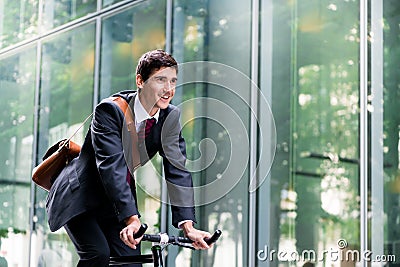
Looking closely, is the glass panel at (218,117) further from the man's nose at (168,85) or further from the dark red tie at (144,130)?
the man's nose at (168,85)

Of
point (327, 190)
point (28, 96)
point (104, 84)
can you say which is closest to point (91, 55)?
point (104, 84)

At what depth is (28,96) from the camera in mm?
10406

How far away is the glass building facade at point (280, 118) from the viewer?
5.51 metres

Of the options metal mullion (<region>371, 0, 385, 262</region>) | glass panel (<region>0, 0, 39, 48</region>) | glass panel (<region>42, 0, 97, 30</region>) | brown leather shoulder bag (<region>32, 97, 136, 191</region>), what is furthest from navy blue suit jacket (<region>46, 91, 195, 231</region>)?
glass panel (<region>0, 0, 39, 48</region>)

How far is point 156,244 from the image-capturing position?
3684mm

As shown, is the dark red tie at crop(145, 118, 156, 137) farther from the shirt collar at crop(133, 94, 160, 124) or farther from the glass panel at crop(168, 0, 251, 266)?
the glass panel at crop(168, 0, 251, 266)

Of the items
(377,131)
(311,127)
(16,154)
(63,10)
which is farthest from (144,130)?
(16,154)

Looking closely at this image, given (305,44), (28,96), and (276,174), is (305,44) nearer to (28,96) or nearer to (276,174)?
(276,174)

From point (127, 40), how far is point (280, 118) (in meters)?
2.48

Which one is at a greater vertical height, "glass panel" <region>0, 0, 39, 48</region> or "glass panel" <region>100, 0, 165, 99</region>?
"glass panel" <region>0, 0, 39, 48</region>

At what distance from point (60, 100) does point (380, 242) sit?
4964 millimetres

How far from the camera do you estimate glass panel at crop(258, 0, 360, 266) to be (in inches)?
222

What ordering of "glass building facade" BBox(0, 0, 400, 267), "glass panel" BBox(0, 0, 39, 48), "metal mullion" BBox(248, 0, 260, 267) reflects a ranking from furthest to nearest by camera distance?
"glass panel" BBox(0, 0, 39, 48) → "metal mullion" BBox(248, 0, 260, 267) → "glass building facade" BBox(0, 0, 400, 267)

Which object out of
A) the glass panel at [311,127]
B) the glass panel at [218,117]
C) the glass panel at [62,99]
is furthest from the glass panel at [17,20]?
the glass panel at [311,127]
